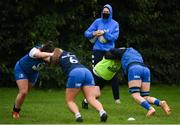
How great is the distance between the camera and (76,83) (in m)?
11.6

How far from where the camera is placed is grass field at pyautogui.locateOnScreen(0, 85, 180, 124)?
40.1ft

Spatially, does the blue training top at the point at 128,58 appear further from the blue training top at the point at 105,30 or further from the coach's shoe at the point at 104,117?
the blue training top at the point at 105,30

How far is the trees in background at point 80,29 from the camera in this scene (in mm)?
20406

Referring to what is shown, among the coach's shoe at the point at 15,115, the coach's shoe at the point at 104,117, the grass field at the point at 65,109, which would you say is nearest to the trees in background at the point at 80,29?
the grass field at the point at 65,109

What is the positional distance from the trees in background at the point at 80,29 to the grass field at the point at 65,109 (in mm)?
1404

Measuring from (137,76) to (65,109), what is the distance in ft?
7.71

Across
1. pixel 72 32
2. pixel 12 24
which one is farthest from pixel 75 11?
pixel 12 24

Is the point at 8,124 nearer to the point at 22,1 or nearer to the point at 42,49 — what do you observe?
the point at 42,49

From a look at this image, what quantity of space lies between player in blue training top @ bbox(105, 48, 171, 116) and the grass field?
0.26m

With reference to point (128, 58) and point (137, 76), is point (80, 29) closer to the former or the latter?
point (128, 58)

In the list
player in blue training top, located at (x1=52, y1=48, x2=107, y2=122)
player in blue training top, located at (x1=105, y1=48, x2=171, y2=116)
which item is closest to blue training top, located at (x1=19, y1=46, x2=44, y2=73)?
player in blue training top, located at (x1=52, y1=48, x2=107, y2=122)

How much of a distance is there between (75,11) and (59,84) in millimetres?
2447

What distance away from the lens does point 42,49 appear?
12.2m

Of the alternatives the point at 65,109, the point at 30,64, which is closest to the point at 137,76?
the point at 30,64
